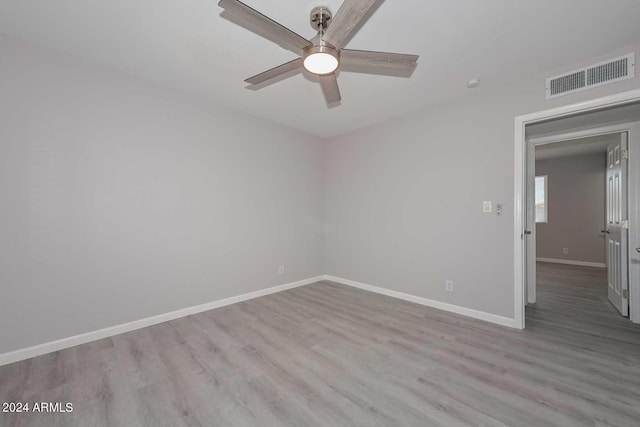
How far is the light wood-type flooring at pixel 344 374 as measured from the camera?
5.19 ft

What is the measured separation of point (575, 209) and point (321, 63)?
7.70m

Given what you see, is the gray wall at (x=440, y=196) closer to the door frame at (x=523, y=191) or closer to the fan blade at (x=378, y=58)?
the door frame at (x=523, y=191)

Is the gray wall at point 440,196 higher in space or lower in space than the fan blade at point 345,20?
lower

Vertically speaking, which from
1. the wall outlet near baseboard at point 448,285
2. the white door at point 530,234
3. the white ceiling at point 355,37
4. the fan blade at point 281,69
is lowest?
the wall outlet near baseboard at point 448,285

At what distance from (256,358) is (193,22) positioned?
269cm

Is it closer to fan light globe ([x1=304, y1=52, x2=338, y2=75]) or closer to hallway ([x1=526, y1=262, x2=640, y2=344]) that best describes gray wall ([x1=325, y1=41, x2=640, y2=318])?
hallway ([x1=526, y1=262, x2=640, y2=344])

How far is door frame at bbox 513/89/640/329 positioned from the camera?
237 centimetres

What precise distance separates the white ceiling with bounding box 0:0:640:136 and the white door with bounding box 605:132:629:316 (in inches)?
69.2

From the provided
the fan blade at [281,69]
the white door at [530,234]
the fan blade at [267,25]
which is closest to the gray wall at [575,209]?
the white door at [530,234]

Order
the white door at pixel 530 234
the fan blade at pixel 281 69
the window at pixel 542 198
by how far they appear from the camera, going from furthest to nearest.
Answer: the window at pixel 542 198
the white door at pixel 530 234
the fan blade at pixel 281 69

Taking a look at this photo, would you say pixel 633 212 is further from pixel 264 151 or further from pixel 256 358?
pixel 264 151

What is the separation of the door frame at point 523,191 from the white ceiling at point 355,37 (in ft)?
1.40

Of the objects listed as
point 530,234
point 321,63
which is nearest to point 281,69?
point 321,63

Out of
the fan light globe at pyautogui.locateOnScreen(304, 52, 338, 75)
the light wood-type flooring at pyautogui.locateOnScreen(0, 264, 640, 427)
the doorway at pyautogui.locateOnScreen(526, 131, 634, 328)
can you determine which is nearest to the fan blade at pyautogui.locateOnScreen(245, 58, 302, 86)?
the fan light globe at pyautogui.locateOnScreen(304, 52, 338, 75)
